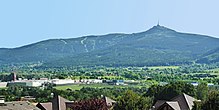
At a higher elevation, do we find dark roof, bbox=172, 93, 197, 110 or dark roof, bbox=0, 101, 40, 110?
dark roof, bbox=0, 101, 40, 110

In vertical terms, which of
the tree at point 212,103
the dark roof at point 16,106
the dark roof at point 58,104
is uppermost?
the tree at point 212,103

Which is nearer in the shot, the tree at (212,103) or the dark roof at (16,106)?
the tree at (212,103)

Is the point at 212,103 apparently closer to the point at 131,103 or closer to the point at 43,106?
the point at 131,103

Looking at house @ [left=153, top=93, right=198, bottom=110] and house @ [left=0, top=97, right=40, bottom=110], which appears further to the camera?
house @ [left=153, top=93, right=198, bottom=110]

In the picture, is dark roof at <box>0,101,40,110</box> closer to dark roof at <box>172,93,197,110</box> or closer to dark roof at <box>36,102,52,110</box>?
dark roof at <box>36,102,52,110</box>

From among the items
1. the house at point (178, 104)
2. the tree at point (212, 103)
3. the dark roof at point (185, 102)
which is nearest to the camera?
the tree at point (212, 103)

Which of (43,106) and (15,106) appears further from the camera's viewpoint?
(43,106)

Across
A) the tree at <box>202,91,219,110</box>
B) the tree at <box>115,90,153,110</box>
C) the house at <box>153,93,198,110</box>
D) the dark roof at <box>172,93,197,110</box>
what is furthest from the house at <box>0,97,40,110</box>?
the tree at <box>202,91,219,110</box>

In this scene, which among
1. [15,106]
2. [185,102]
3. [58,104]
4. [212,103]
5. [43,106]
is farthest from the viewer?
[58,104]

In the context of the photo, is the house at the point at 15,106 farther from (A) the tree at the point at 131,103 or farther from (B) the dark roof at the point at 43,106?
(A) the tree at the point at 131,103

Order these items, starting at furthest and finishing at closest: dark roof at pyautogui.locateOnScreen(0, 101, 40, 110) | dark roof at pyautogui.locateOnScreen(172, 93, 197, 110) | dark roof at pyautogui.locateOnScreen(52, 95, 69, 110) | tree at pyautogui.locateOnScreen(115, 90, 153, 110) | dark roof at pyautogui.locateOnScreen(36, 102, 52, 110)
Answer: dark roof at pyautogui.locateOnScreen(52, 95, 69, 110)
dark roof at pyautogui.locateOnScreen(36, 102, 52, 110)
dark roof at pyautogui.locateOnScreen(172, 93, 197, 110)
tree at pyautogui.locateOnScreen(115, 90, 153, 110)
dark roof at pyautogui.locateOnScreen(0, 101, 40, 110)

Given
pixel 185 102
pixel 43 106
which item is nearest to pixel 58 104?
pixel 43 106

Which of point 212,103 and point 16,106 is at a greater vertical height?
point 212,103

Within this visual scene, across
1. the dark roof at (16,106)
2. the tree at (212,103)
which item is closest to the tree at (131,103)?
the dark roof at (16,106)
